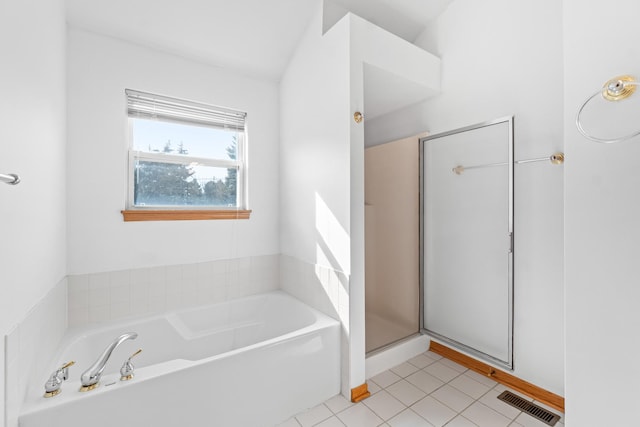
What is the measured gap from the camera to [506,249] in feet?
6.46

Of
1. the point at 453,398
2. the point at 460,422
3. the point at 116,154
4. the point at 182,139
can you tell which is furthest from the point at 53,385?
the point at 453,398

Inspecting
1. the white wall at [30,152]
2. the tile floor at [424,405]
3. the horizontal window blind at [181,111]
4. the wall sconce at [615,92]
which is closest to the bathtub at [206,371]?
the tile floor at [424,405]

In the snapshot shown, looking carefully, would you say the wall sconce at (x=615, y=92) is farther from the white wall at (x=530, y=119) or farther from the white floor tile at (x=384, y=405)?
the white floor tile at (x=384, y=405)

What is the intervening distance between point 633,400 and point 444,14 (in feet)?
8.66

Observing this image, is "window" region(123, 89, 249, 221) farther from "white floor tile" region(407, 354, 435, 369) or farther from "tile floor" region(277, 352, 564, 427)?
"white floor tile" region(407, 354, 435, 369)

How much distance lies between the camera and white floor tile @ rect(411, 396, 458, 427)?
167 centimetres

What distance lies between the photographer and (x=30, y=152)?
1231 mm

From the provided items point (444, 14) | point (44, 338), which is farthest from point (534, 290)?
point (44, 338)

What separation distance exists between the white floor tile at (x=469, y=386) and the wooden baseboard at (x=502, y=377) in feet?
0.44

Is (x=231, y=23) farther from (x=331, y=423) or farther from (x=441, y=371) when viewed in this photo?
(x=441, y=371)

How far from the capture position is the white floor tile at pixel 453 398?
1.79m

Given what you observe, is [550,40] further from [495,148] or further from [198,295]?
[198,295]

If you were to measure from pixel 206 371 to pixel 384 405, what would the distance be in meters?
1.10

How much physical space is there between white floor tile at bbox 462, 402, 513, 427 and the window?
82.1 inches
